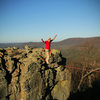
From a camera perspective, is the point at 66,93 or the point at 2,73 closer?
the point at 2,73

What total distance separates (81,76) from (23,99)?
1348 cm

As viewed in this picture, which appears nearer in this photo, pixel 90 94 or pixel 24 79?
pixel 24 79

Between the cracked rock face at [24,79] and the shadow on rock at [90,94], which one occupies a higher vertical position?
the cracked rock face at [24,79]

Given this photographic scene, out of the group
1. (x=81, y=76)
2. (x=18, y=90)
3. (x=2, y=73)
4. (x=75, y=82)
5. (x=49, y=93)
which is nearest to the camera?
(x=2, y=73)

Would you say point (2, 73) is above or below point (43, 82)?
above

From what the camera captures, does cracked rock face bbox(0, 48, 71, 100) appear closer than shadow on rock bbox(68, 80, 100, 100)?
Yes

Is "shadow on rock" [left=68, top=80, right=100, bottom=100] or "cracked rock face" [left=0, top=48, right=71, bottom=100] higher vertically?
"cracked rock face" [left=0, top=48, right=71, bottom=100]

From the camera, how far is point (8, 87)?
28.1 ft

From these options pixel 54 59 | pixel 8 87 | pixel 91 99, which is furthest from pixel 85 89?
pixel 8 87

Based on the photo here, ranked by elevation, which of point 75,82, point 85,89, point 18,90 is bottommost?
point 85,89

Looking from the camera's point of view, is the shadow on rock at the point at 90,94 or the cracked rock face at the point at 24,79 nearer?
the cracked rock face at the point at 24,79

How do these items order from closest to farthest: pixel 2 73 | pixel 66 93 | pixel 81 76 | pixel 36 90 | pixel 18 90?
pixel 2 73
pixel 18 90
pixel 36 90
pixel 66 93
pixel 81 76

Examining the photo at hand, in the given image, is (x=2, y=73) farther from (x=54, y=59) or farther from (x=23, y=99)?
(x=54, y=59)

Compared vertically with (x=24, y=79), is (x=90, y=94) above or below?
below
